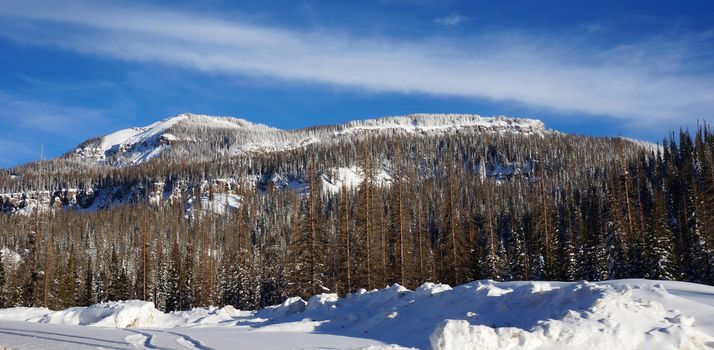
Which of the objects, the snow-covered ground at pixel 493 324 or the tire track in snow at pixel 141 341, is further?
the tire track in snow at pixel 141 341

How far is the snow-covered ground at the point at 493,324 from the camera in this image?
1320cm

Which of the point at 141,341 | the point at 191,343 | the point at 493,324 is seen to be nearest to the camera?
the point at 493,324

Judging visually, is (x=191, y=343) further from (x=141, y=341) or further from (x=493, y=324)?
(x=493, y=324)

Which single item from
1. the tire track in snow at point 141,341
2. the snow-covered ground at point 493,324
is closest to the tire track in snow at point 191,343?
the snow-covered ground at point 493,324

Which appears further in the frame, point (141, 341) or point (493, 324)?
point (141, 341)

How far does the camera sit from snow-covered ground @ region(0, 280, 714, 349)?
13.2m

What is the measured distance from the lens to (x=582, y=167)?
632 feet

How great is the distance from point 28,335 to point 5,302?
47.3 meters

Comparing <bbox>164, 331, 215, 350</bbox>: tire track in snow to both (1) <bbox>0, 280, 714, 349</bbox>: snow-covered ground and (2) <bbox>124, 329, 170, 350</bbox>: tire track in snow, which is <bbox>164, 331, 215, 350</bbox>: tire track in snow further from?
(2) <bbox>124, 329, 170, 350</bbox>: tire track in snow

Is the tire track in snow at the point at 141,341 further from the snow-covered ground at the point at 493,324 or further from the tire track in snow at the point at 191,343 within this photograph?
the tire track in snow at the point at 191,343

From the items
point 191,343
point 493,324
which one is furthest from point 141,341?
point 493,324

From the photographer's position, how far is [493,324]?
1500 centimetres

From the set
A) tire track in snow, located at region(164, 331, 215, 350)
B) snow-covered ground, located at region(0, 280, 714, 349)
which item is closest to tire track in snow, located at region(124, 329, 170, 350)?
snow-covered ground, located at region(0, 280, 714, 349)

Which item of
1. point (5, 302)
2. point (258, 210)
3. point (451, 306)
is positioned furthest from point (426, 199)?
point (451, 306)
